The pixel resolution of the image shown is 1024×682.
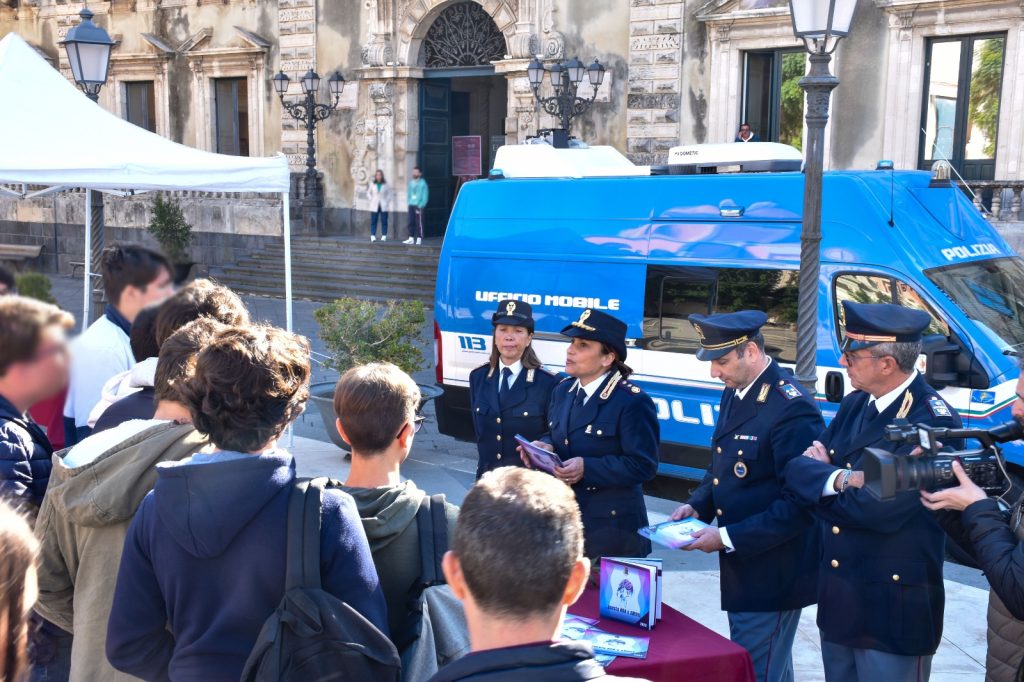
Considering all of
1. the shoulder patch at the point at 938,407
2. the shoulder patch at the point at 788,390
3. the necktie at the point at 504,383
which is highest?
the shoulder patch at the point at 938,407

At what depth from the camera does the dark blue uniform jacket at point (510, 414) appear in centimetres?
540

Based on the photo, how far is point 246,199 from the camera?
23531 millimetres

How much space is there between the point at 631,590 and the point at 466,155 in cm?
2149

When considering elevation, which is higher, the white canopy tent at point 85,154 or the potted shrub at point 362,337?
the white canopy tent at point 85,154

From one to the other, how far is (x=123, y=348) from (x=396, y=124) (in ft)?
61.8

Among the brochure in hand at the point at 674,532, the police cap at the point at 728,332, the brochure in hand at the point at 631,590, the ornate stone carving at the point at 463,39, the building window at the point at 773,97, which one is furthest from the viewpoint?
the ornate stone carving at the point at 463,39

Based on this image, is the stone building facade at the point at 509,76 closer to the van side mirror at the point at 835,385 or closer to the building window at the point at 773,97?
the building window at the point at 773,97

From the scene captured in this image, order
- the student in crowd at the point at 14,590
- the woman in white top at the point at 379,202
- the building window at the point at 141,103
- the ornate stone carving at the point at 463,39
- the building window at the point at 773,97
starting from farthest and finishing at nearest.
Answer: the building window at the point at 141,103 < the woman in white top at the point at 379,202 < the ornate stone carving at the point at 463,39 < the building window at the point at 773,97 < the student in crowd at the point at 14,590

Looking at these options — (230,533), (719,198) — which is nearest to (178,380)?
(230,533)

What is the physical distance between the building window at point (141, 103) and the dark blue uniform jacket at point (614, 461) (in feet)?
81.0

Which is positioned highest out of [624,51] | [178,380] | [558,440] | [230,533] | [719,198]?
[624,51]

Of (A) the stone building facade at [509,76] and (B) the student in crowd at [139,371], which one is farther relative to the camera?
(A) the stone building facade at [509,76]

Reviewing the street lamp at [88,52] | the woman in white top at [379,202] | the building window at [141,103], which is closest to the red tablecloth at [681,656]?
the street lamp at [88,52]

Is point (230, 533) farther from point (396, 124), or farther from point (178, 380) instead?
point (396, 124)
